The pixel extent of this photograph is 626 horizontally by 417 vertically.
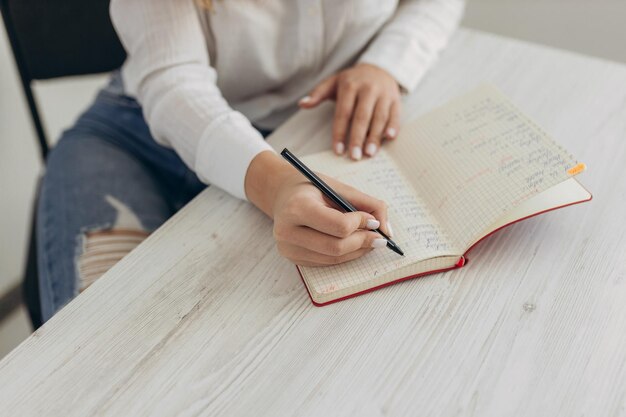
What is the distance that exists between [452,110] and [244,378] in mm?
422

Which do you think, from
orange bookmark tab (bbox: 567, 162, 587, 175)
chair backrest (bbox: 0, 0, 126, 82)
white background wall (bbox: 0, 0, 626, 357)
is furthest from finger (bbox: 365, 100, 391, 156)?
white background wall (bbox: 0, 0, 626, 357)

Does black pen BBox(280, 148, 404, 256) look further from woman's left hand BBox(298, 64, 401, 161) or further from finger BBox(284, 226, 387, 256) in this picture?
woman's left hand BBox(298, 64, 401, 161)

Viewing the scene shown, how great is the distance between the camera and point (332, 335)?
522mm

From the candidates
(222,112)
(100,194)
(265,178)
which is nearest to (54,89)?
(100,194)

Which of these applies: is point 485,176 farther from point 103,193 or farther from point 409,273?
point 103,193

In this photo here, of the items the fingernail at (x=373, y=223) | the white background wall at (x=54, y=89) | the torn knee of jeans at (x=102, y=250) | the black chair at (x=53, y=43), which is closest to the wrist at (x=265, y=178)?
the fingernail at (x=373, y=223)

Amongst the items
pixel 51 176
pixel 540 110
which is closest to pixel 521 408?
pixel 540 110

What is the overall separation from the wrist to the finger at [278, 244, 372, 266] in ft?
0.23

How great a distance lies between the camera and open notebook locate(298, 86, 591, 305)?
1.86ft

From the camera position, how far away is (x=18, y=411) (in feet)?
1.57

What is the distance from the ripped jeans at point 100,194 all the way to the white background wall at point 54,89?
540mm

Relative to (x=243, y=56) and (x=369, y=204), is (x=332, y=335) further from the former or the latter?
(x=243, y=56)

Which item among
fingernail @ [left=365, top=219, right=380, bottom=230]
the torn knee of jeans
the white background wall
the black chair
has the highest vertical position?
fingernail @ [left=365, top=219, right=380, bottom=230]

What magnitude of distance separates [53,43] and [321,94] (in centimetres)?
45
